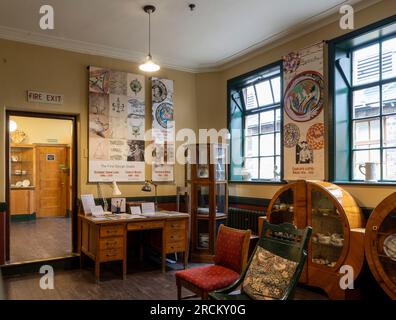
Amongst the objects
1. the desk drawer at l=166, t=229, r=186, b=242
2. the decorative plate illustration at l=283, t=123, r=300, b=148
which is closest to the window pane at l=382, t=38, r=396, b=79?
the decorative plate illustration at l=283, t=123, r=300, b=148

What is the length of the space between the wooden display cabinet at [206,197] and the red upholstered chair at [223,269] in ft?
6.20

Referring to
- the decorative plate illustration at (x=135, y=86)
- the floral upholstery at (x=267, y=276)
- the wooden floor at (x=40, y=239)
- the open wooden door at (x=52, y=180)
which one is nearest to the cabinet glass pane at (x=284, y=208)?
the floral upholstery at (x=267, y=276)

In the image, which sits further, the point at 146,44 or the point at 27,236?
the point at 27,236

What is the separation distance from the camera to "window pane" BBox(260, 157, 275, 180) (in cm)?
537

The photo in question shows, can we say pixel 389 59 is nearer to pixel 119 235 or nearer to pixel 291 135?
pixel 291 135

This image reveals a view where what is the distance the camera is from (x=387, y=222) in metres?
3.20

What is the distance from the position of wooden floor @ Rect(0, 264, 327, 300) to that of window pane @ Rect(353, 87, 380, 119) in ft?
7.35

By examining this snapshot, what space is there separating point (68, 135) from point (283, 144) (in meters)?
6.62

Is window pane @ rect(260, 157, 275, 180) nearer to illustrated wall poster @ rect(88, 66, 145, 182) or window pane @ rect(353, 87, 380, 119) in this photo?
window pane @ rect(353, 87, 380, 119)

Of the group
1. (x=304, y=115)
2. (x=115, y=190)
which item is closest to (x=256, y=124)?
(x=304, y=115)

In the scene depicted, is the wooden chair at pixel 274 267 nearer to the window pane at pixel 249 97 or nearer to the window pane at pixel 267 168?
the window pane at pixel 267 168
